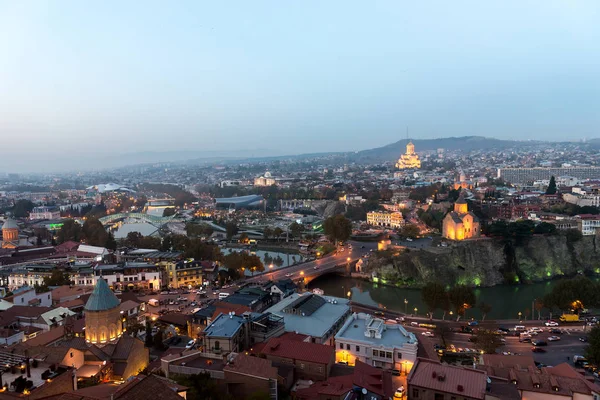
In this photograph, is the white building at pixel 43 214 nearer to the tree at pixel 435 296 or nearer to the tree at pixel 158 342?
the tree at pixel 158 342

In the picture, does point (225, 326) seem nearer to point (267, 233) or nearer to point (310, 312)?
point (310, 312)

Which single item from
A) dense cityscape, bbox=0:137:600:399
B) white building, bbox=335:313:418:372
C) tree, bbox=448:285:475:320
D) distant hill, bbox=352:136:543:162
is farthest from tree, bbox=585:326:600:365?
distant hill, bbox=352:136:543:162

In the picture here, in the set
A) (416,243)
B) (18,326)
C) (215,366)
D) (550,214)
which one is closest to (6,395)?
(215,366)

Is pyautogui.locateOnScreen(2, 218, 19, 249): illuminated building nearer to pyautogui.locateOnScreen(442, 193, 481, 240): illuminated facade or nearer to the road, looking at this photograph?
the road

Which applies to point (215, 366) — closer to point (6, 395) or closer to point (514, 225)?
point (6, 395)

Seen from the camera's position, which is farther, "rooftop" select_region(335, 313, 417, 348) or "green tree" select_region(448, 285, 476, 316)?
"green tree" select_region(448, 285, 476, 316)

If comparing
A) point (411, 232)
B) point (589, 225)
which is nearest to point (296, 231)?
point (411, 232)
